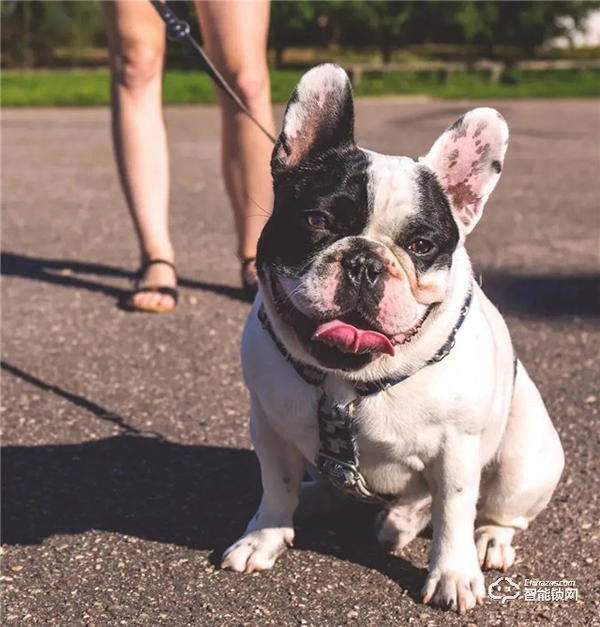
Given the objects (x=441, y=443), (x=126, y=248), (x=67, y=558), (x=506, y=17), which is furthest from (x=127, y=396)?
(x=506, y=17)

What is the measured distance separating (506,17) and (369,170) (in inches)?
895

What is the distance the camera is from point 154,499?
3.48 metres

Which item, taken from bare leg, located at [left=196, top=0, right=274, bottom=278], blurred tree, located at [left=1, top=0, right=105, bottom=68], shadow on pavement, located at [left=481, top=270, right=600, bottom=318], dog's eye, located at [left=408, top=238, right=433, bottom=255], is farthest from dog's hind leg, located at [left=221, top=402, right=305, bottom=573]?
blurred tree, located at [left=1, top=0, right=105, bottom=68]

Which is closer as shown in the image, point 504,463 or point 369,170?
point 369,170

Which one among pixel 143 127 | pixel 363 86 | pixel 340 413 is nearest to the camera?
pixel 340 413

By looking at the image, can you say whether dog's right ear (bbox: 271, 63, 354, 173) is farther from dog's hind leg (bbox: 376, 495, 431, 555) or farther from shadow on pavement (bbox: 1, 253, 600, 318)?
shadow on pavement (bbox: 1, 253, 600, 318)

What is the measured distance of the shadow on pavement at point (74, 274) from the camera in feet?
19.2

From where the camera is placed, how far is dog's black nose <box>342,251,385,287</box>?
258 centimetres

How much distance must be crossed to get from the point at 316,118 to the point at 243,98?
7.58 ft

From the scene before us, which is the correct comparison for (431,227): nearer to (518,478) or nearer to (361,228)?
(361,228)

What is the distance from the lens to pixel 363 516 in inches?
133

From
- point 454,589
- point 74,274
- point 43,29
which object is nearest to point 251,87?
point 74,274

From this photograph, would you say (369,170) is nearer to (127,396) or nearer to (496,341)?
(496,341)

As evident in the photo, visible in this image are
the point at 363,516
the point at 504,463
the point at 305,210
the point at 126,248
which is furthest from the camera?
the point at 126,248
